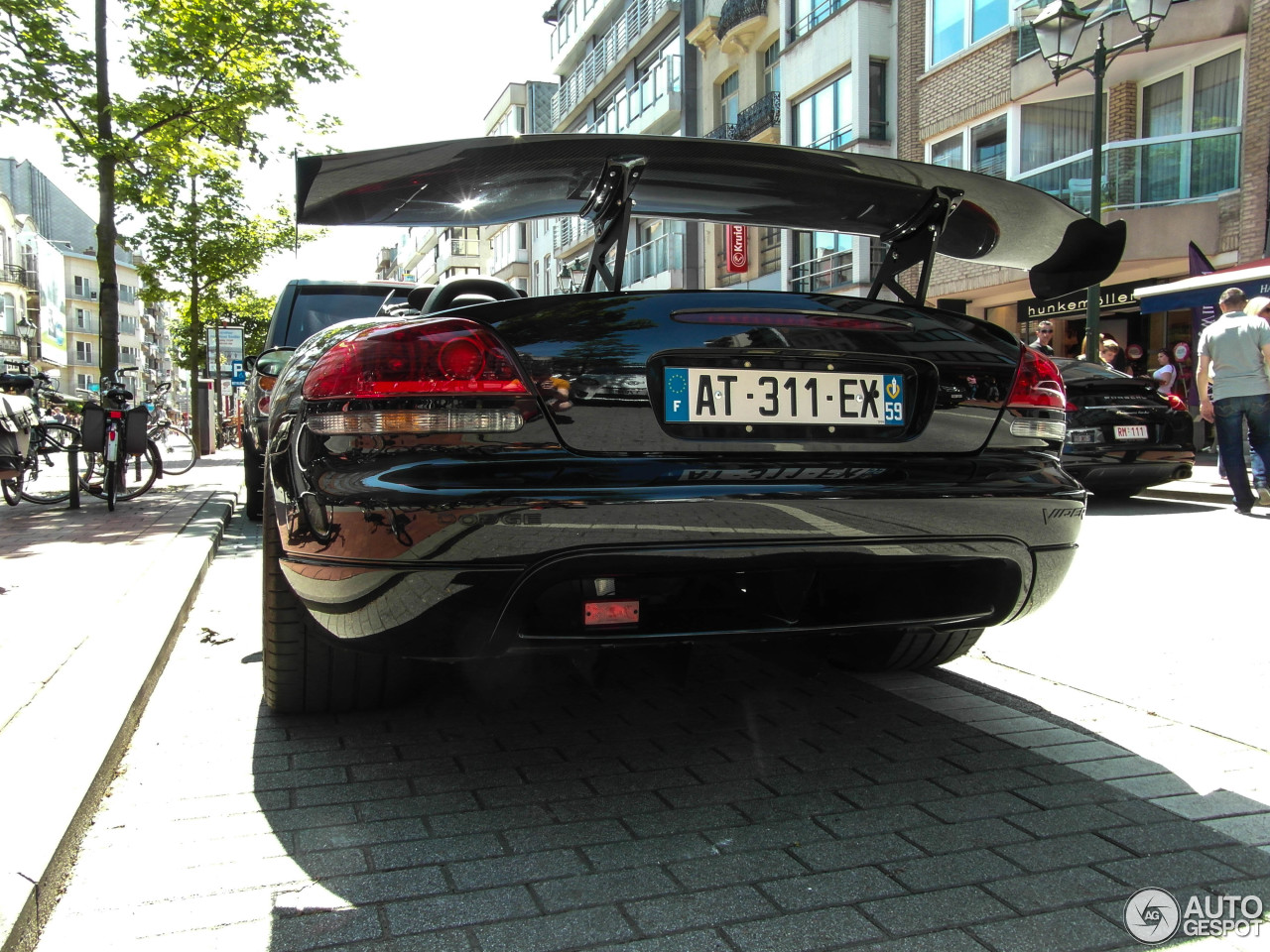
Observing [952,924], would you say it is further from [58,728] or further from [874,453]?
[58,728]

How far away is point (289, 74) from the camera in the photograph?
11961 mm

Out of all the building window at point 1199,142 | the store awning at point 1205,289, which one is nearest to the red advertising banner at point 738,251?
the building window at point 1199,142

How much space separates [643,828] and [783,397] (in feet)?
3.32

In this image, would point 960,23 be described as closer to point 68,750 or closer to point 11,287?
point 68,750

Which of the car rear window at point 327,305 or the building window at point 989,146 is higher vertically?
the building window at point 989,146

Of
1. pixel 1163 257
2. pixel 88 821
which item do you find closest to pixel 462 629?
pixel 88 821

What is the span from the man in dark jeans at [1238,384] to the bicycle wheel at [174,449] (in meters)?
11.5

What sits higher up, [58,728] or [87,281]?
[87,281]

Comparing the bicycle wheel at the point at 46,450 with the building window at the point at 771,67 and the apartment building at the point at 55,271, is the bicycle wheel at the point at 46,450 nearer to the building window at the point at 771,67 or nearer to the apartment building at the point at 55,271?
the building window at the point at 771,67

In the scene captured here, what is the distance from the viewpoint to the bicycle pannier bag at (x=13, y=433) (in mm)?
8781

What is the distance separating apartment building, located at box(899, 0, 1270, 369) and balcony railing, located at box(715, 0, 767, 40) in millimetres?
5706

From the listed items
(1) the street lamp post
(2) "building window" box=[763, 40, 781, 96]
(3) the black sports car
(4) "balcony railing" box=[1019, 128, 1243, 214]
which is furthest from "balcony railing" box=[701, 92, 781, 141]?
(3) the black sports car

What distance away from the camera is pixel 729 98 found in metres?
29.6

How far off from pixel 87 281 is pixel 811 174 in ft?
338
